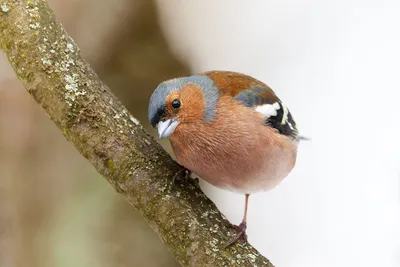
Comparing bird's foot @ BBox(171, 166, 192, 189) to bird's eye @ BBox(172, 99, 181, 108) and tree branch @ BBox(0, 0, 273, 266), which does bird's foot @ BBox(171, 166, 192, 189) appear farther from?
bird's eye @ BBox(172, 99, 181, 108)

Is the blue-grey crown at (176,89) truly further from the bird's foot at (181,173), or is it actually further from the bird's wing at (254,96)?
the bird's foot at (181,173)

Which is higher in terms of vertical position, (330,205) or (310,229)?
(330,205)

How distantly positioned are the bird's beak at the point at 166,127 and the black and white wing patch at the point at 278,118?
0.31 meters

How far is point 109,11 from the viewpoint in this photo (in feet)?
9.15

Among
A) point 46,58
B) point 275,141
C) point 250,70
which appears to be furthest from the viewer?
point 250,70

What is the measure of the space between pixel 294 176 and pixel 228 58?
32.4 inches

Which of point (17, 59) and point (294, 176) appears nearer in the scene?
point (17, 59)

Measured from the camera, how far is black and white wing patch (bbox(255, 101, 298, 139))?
1.52 meters

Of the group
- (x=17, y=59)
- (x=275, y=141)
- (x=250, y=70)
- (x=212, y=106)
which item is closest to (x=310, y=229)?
(x=250, y=70)

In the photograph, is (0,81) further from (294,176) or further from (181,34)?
(294,176)

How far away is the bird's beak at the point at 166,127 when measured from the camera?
129 centimetres

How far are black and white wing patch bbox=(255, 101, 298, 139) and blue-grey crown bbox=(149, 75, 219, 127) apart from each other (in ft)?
0.54

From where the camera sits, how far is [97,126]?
1.33 m

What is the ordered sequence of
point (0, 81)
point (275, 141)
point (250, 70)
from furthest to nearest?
point (250, 70)
point (0, 81)
point (275, 141)
